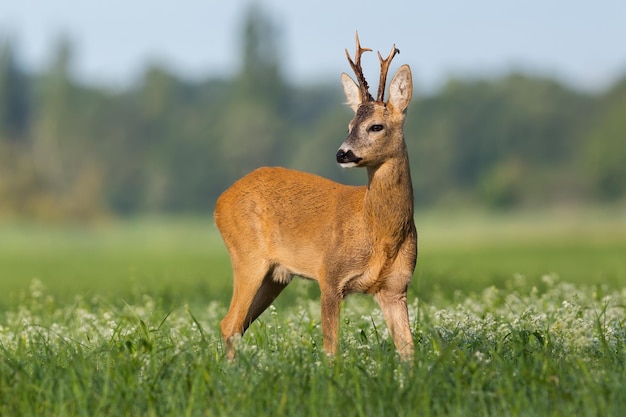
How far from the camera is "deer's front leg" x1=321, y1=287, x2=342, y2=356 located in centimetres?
659

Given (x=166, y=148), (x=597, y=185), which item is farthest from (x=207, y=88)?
(x=597, y=185)

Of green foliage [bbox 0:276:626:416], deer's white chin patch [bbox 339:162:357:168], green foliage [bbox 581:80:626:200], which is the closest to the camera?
green foliage [bbox 0:276:626:416]

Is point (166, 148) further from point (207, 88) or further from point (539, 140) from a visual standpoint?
point (539, 140)

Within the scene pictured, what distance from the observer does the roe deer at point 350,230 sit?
664 centimetres

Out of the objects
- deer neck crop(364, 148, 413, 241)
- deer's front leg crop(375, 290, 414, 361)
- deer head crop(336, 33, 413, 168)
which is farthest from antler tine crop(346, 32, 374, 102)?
deer's front leg crop(375, 290, 414, 361)

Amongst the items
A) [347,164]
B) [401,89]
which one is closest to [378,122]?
[401,89]

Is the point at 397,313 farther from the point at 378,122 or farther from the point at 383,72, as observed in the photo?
the point at 383,72

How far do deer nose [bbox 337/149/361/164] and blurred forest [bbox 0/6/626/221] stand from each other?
216 feet

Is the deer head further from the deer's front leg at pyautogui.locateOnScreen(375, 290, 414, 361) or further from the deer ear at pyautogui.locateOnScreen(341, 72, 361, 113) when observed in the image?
the deer's front leg at pyautogui.locateOnScreen(375, 290, 414, 361)

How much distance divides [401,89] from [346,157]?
686 millimetres

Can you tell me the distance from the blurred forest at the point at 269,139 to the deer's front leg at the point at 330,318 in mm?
65593

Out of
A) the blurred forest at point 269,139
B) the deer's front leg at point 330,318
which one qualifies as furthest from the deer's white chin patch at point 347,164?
the blurred forest at point 269,139

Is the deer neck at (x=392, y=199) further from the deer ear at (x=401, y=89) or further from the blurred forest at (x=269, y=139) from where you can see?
the blurred forest at (x=269, y=139)

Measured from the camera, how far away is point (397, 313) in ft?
22.2
